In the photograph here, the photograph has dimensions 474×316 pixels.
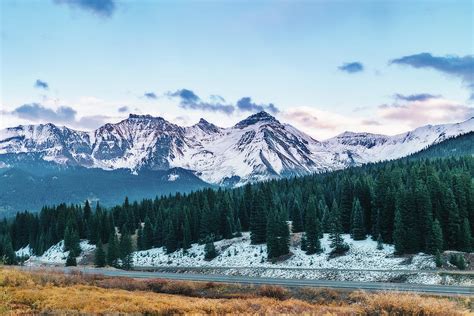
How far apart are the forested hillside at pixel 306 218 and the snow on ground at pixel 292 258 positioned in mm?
1958

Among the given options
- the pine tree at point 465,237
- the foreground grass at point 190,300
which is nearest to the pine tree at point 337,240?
the pine tree at point 465,237

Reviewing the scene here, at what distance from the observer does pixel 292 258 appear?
74875 millimetres

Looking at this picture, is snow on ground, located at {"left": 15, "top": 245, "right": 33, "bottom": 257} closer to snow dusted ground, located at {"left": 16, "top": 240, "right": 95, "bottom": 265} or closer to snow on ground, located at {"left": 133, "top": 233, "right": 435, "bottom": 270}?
snow dusted ground, located at {"left": 16, "top": 240, "right": 95, "bottom": 265}

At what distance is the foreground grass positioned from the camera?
1802cm

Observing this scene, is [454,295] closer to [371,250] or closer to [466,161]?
[371,250]

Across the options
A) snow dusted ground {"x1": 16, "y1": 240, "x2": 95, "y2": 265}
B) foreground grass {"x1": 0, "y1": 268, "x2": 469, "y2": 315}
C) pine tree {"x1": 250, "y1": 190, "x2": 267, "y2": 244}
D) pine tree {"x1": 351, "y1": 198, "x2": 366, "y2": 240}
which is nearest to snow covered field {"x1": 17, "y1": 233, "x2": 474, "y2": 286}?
snow dusted ground {"x1": 16, "y1": 240, "x2": 95, "y2": 265}

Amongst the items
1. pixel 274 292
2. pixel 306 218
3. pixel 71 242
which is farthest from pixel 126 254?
pixel 274 292

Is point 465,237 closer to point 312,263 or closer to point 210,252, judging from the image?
point 312,263

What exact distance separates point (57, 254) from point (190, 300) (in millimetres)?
92689

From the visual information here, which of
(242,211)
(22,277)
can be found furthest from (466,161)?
(22,277)

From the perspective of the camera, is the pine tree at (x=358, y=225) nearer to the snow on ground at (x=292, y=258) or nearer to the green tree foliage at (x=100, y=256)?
the snow on ground at (x=292, y=258)

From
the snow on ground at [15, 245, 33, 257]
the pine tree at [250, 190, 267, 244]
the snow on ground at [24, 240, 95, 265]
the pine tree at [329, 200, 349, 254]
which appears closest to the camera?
the pine tree at [329, 200, 349, 254]

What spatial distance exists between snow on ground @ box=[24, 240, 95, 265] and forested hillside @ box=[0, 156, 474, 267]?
2.20 meters

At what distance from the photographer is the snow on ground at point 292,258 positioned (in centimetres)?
6245
